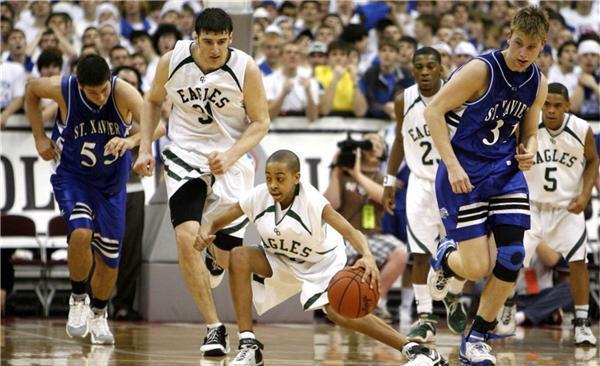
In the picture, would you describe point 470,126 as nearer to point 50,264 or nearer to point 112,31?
point 50,264

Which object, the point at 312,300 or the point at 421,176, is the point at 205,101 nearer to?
the point at 312,300

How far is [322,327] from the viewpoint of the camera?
13297 mm

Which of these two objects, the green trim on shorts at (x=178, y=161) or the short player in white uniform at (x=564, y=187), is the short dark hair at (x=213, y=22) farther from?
the short player in white uniform at (x=564, y=187)

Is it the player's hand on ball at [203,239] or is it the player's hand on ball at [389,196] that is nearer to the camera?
the player's hand on ball at [203,239]

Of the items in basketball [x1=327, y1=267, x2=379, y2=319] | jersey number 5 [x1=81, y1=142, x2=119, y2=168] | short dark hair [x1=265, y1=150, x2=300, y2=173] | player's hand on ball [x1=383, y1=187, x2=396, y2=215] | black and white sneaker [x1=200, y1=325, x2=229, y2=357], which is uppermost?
short dark hair [x1=265, y1=150, x2=300, y2=173]

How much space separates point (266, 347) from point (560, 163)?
345 centimetres

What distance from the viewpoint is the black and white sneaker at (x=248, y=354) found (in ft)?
27.1

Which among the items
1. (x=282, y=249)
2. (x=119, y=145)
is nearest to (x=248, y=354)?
(x=282, y=249)

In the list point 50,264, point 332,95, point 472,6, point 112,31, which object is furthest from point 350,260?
point 472,6

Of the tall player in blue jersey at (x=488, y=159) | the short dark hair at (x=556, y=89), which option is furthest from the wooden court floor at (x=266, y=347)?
the short dark hair at (x=556, y=89)

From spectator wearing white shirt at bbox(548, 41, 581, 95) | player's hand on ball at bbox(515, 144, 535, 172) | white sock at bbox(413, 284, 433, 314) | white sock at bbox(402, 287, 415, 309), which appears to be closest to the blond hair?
player's hand on ball at bbox(515, 144, 535, 172)

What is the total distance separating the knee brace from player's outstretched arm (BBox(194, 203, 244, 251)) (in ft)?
5.83

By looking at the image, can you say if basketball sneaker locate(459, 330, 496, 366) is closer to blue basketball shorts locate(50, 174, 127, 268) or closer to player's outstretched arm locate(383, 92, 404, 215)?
player's outstretched arm locate(383, 92, 404, 215)

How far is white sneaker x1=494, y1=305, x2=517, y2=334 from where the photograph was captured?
12.1 m
